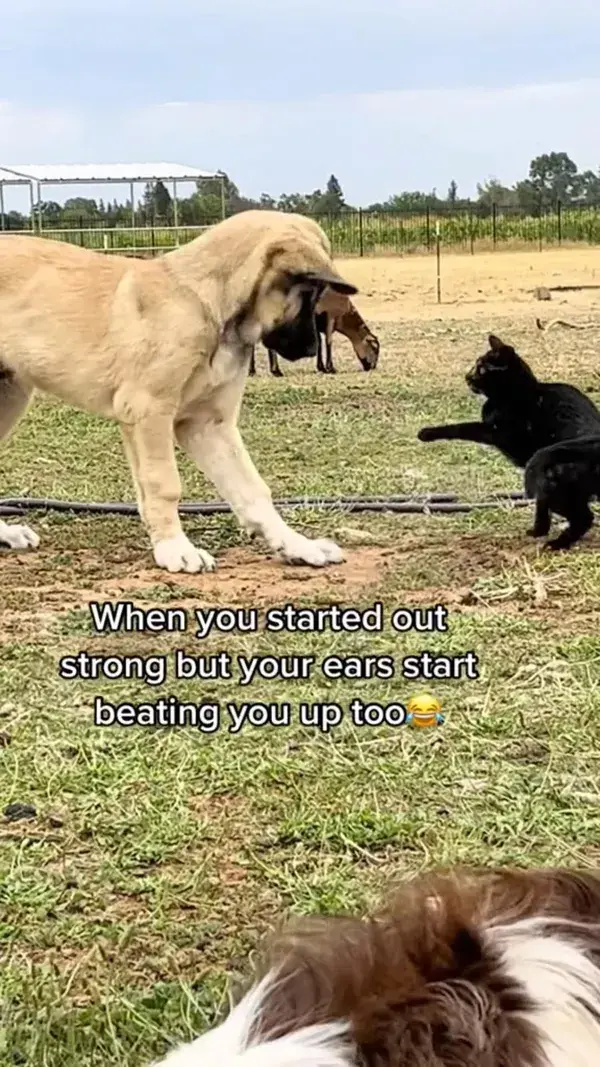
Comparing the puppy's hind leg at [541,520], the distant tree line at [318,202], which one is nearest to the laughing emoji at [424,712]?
the puppy's hind leg at [541,520]

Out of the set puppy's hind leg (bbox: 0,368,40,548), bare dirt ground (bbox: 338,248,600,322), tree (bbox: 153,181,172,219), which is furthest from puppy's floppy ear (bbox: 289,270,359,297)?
tree (bbox: 153,181,172,219)

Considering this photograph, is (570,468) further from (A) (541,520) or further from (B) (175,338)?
(B) (175,338)

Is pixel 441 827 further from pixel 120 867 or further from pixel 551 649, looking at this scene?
pixel 551 649

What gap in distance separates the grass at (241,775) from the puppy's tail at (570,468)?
31 cm

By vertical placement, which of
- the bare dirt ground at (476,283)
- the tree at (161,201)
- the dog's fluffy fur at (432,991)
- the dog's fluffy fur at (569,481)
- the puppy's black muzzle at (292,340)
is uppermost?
the tree at (161,201)

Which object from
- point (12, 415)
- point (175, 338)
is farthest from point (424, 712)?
point (12, 415)

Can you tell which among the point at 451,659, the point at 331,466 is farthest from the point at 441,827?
the point at 331,466

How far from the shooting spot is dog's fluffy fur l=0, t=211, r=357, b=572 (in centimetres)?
630

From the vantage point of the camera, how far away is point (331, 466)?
8.88 meters

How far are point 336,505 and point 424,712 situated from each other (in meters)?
3.45

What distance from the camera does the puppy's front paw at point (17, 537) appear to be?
6.80 metres

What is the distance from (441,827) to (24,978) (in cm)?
112

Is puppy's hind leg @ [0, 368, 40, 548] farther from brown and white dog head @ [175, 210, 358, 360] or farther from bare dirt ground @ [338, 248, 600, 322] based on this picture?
bare dirt ground @ [338, 248, 600, 322]

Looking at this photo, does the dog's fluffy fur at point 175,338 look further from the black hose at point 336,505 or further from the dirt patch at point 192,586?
the black hose at point 336,505
